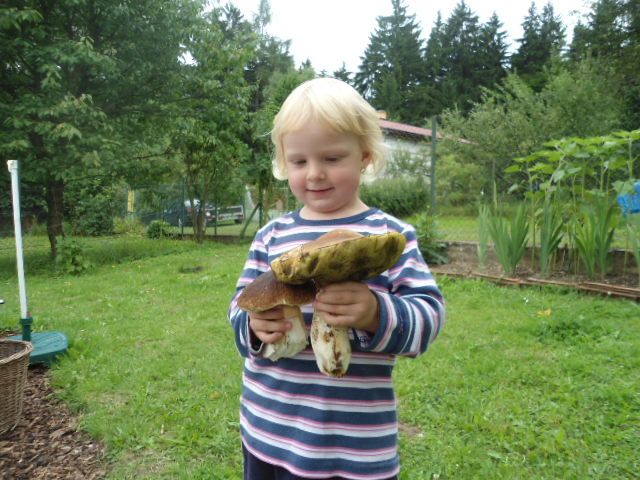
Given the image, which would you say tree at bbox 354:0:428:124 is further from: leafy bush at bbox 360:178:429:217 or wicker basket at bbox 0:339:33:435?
wicker basket at bbox 0:339:33:435

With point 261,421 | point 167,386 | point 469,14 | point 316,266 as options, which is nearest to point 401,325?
point 316,266

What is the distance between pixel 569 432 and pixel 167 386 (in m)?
2.66

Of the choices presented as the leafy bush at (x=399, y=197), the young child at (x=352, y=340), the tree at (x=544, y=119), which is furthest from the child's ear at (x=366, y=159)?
the tree at (x=544, y=119)

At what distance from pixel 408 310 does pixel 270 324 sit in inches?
12.7

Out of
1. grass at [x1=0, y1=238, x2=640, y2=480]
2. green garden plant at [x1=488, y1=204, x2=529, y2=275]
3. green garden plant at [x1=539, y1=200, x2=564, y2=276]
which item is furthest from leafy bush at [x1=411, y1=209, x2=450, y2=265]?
green garden plant at [x1=539, y1=200, x2=564, y2=276]

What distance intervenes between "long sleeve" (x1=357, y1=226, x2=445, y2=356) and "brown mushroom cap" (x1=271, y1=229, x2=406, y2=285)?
13cm

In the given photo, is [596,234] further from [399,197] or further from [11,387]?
[399,197]

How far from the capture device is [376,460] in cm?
121

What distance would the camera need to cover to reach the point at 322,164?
1191 millimetres

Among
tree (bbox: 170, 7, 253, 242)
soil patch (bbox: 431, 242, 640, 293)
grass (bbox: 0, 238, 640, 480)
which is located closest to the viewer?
grass (bbox: 0, 238, 640, 480)

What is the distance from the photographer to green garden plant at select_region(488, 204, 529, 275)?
5.72 m

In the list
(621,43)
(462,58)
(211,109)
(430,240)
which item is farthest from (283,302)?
(462,58)

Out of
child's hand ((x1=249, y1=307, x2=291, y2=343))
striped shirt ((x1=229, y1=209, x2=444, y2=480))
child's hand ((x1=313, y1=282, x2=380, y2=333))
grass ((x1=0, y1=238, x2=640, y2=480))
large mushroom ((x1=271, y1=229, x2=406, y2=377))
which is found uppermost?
large mushroom ((x1=271, y1=229, x2=406, y2=377))

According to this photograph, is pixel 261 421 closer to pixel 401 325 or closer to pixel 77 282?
pixel 401 325
